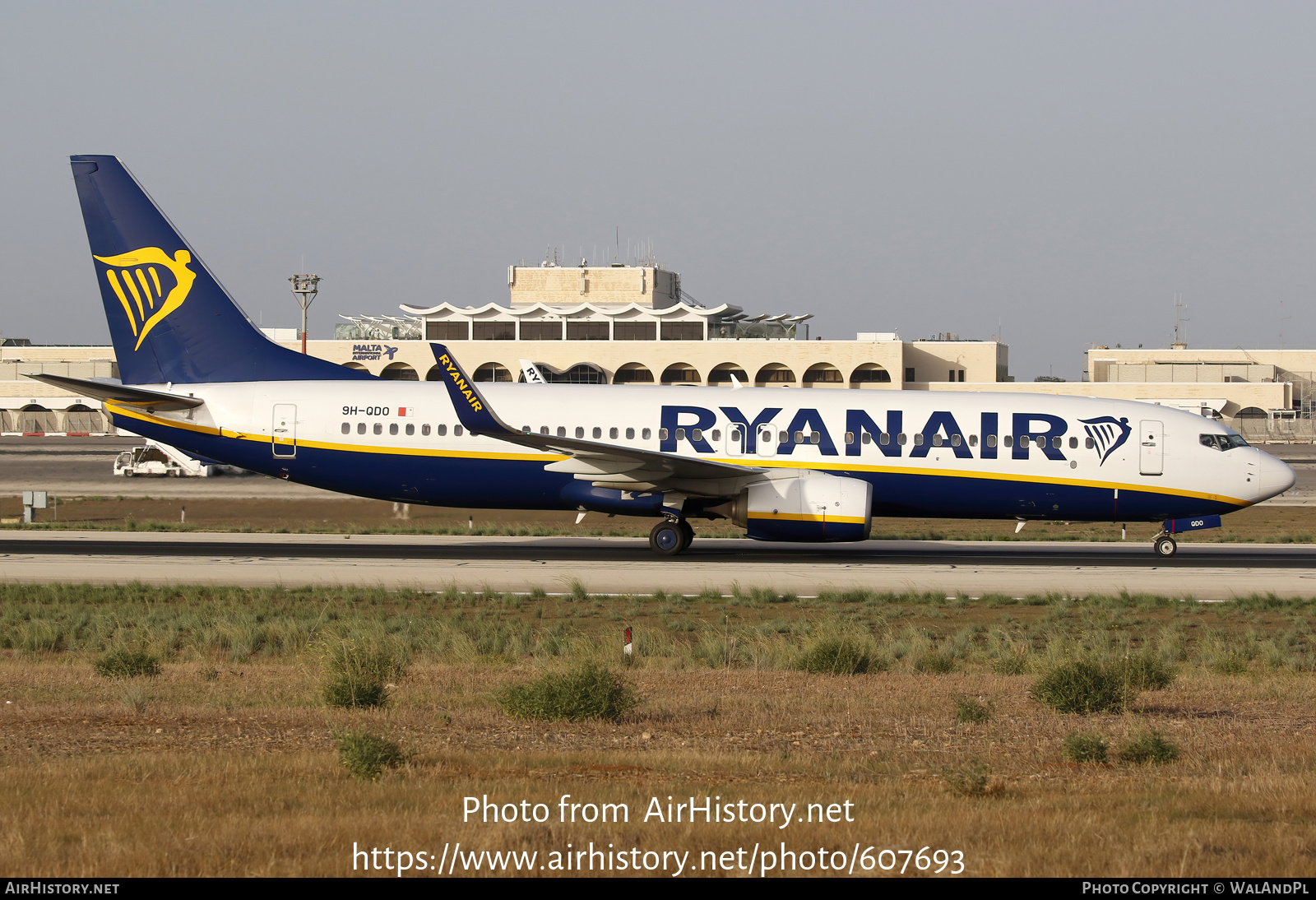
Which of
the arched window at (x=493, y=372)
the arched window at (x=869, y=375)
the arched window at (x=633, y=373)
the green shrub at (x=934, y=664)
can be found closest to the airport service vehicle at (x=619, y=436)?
the green shrub at (x=934, y=664)

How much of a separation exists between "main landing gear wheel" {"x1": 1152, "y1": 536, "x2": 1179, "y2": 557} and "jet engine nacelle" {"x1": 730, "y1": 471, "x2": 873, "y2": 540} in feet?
26.4

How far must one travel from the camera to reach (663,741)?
34.3 feet

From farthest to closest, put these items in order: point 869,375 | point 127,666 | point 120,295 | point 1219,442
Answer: point 869,375, point 120,295, point 1219,442, point 127,666

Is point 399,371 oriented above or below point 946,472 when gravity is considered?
above

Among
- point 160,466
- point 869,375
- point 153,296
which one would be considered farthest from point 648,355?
point 153,296

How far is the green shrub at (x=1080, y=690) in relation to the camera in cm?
1238

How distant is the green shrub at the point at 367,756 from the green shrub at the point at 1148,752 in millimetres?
5775

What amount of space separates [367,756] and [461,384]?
57.1ft

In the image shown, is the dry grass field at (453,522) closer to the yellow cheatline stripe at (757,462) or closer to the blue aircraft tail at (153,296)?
the yellow cheatline stripe at (757,462)

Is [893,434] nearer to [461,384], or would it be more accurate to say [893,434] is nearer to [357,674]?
[461,384]

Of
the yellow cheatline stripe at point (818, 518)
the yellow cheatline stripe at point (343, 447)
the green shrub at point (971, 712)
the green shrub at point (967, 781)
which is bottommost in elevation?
the green shrub at point (971, 712)

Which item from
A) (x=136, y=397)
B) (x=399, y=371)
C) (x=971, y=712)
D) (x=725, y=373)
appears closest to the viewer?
(x=971, y=712)
